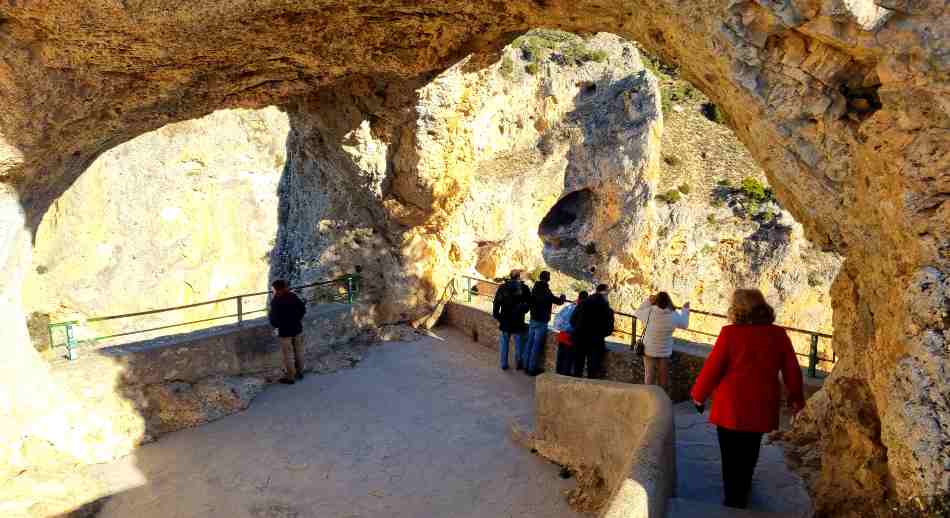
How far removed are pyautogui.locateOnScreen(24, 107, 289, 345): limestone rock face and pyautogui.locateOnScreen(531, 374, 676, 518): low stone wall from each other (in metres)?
18.5

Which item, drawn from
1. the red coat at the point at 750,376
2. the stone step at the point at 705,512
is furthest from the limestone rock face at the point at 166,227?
the red coat at the point at 750,376

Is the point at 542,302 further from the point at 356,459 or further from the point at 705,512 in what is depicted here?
the point at 705,512

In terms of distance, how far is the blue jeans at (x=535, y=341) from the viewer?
334 inches

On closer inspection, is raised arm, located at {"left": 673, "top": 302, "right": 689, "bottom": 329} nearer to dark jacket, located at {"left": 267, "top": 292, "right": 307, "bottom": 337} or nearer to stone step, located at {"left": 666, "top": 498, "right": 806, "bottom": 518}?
stone step, located at {"left": 666, "top": 498, "right": 806, "bottom": 518}

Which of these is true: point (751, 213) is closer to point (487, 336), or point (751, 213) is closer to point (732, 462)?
point (487, 336)

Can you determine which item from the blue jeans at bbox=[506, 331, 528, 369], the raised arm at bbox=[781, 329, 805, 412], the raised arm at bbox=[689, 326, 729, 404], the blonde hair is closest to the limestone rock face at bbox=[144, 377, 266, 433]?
the blue jeans at bbox=[506, 331, 528, 369]

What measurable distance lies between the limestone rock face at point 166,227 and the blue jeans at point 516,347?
645 inches

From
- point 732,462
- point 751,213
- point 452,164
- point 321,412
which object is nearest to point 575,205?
point 751,213

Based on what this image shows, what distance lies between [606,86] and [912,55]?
18.2m

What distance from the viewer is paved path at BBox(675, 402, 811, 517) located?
4055 mm

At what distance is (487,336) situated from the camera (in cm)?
1051

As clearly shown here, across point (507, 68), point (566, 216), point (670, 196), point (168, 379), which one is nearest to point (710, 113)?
point (670, 196)

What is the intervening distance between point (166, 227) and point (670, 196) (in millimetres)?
18547

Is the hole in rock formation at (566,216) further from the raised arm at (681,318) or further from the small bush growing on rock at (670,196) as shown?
the raised arm at (681,318)
